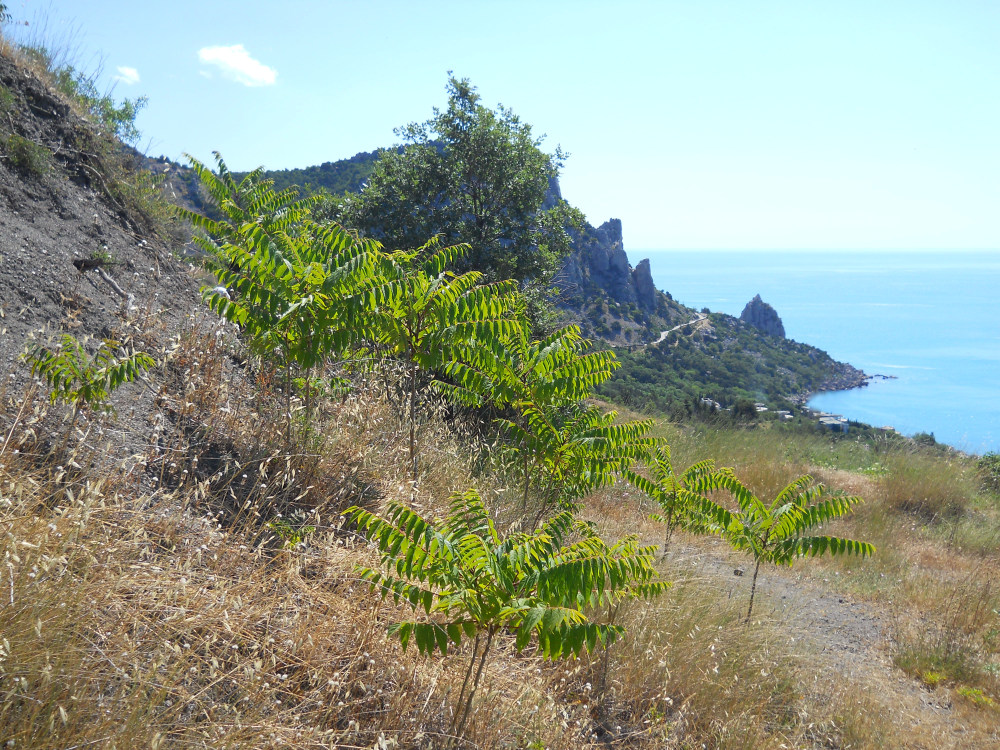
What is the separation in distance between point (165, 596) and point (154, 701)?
0.58 metres

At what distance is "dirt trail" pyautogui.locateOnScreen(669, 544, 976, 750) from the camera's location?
439 cm

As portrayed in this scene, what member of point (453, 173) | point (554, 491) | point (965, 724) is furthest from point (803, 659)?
point (453, 173)

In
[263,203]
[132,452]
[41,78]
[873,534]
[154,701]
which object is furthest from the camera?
[873,534]

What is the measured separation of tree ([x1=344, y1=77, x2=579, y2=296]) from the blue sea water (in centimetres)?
1040

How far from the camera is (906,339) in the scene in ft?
310

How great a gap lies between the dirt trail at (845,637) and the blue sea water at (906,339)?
30.2 feet

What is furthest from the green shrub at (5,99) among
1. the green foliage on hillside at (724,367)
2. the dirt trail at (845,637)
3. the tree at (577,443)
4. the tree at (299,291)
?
the green foliage on hillside at (724,367)

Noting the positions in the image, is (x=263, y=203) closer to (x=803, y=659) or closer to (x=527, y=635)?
(x=527, y=635)

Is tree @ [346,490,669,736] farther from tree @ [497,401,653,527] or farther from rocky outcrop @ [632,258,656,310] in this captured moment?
rocky outcrop @ [632,258,656,310]

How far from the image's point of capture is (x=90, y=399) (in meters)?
3.31

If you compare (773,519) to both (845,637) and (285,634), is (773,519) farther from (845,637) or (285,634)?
(285,634)

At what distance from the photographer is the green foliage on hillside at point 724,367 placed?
3134cm

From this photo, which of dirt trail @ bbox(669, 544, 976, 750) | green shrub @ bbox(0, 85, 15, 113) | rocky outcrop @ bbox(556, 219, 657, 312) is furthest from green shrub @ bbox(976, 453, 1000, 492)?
rocky outcrop @ bbox(556, 219, 657, 312)

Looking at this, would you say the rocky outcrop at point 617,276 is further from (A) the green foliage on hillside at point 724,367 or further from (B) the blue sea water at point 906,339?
(B) the blue sea water at point 906,339
